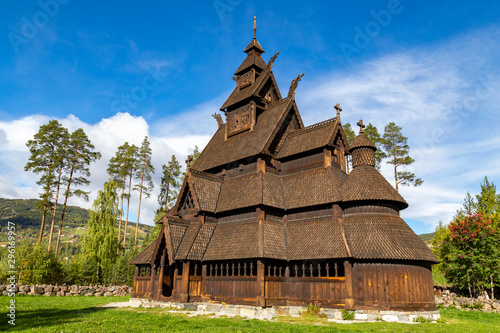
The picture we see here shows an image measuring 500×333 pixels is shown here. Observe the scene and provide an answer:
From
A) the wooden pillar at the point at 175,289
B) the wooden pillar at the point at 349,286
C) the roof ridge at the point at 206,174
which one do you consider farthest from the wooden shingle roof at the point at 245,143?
the wooden pillar at the point at 349,286

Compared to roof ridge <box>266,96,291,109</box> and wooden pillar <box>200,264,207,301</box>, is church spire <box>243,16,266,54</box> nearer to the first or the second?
roof ridge <box>266,96,291,109</box>

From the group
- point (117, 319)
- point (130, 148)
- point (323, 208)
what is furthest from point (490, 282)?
point (130, 148)

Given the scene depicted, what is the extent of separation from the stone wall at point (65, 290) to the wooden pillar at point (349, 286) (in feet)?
83.4

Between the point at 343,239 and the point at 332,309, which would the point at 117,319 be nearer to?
the point at 332,309

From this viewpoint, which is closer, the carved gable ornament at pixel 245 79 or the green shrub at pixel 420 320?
the green shrub at pixel 420 320

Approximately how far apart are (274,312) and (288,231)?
5149 millimetres

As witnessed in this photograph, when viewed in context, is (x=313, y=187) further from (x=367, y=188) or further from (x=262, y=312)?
(x=262, y=312)

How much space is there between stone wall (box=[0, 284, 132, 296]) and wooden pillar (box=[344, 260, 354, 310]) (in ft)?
83.4

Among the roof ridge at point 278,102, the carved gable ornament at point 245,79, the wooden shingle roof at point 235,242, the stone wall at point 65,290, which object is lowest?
the stone wall at point 65,290

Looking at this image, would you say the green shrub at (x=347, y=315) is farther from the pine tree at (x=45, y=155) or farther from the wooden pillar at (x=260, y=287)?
the pine tree at (x=45, y=155)

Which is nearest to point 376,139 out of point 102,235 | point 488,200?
point 488,200

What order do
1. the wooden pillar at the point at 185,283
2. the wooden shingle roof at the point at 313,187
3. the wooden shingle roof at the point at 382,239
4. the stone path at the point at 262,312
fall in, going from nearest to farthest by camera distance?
1. the stone path at the point at 262,312
2. the wooden shingle roof at the point at 382,239
3. the wooden shingle roof at the point at 313,187
4. the wooden pillar at the point at 185,283

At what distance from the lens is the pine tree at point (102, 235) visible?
41100 millimetres

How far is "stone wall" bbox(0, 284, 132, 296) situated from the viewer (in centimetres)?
3000
